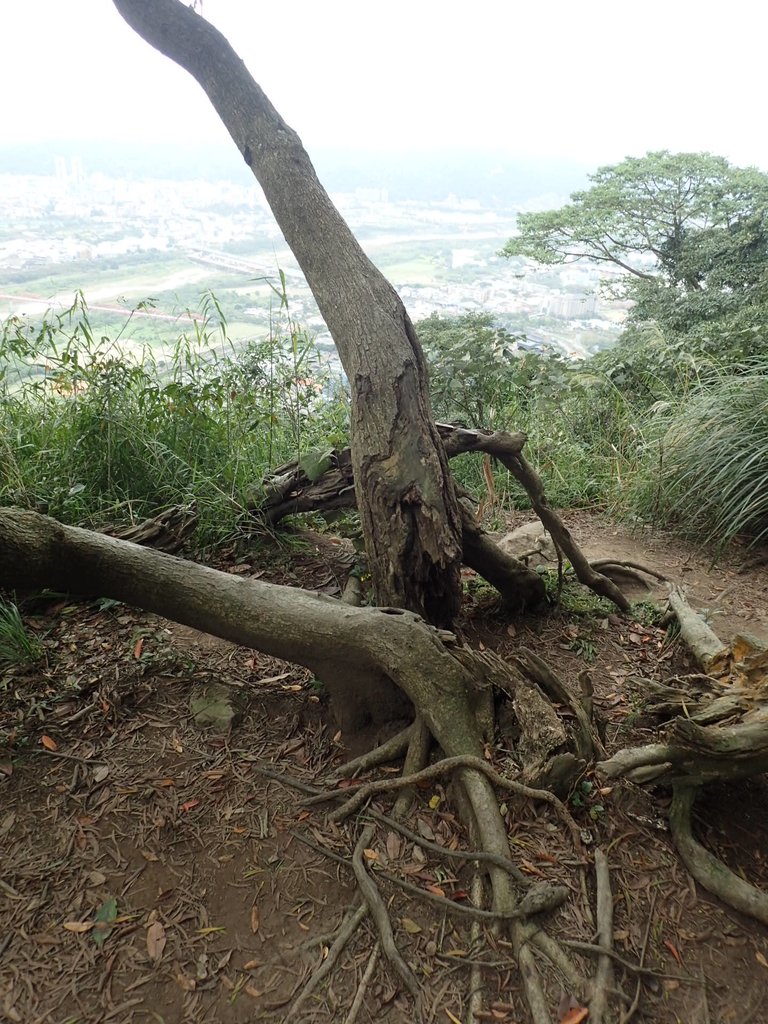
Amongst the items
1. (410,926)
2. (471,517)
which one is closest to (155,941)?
(410,926)

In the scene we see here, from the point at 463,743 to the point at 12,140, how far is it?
1859 centimetres

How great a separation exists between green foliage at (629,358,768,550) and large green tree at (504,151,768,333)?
13.5 feet

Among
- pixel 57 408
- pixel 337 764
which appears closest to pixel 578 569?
pixel 337 764

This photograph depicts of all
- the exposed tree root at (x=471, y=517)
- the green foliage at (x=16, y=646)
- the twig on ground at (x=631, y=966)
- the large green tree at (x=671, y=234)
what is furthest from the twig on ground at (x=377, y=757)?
the large green tree at (x=671, y=234)

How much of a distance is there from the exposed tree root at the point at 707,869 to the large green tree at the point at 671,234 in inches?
289

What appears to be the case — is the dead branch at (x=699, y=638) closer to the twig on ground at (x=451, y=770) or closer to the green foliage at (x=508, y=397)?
the twig on ground at (x=451, y=770)

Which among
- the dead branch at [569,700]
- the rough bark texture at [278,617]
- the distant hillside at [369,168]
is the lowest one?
the dead branch at [569,700]

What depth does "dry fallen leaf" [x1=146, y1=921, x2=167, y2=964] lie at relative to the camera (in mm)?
1648

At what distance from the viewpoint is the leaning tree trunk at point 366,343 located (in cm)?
258

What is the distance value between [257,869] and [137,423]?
2.52m

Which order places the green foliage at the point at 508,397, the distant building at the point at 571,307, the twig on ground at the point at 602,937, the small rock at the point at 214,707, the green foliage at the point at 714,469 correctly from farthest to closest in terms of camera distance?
the distant building at the point at 571,307, the green foliage at the point at 508,397, the green foliage at the point at 714,469, the small rock at the point at 214,707, the twig on ground at the point at 602,937

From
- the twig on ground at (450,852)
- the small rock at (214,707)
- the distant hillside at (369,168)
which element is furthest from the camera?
the distant hillside at (369,168)

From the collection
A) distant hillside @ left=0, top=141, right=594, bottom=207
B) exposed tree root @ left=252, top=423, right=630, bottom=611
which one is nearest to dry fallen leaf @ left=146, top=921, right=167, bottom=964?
exposed tree root @ left=252, top=423, right=630, bottom=611

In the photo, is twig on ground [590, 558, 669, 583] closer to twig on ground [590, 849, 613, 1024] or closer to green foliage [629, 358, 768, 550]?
green foliage [629, 358, 768, 550]
